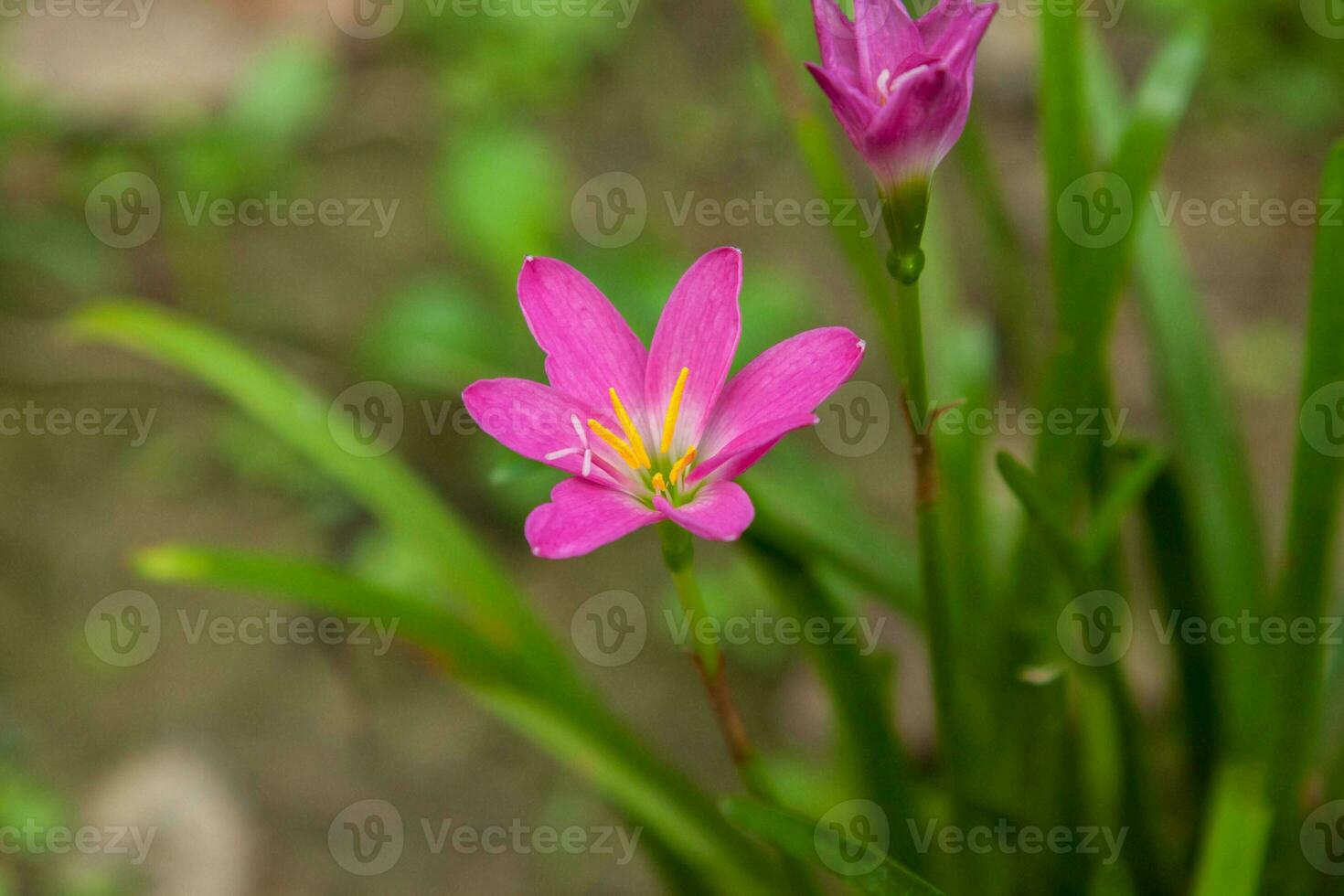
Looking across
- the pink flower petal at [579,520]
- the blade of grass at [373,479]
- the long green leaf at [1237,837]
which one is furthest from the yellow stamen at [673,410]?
the long green leaf at [1237,837]

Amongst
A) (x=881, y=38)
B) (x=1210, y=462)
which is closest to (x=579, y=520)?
(x=881, y=38)

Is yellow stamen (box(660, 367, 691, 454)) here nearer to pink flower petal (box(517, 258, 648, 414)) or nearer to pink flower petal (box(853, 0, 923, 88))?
pink flower petal (box(517, 258, 648, 414))

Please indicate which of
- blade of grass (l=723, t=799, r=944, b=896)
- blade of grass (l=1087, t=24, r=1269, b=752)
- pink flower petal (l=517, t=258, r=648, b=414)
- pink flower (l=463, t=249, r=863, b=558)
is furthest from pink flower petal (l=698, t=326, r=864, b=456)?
blade of grass (l=1087, t=24, r=1269, b=752)

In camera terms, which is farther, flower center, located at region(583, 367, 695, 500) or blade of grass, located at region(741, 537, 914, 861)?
blade of grass, located at region(741, 537, 914, 861)

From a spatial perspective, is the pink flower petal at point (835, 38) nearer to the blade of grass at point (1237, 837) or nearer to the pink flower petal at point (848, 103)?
the pink flower petal at point (848, 103)

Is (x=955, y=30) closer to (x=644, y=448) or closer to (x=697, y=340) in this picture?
(x=697, y=340)

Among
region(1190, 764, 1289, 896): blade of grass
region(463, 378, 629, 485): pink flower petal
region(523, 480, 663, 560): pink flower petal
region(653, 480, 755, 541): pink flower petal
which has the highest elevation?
region(463, 378, 629, 485): pink flower petal
